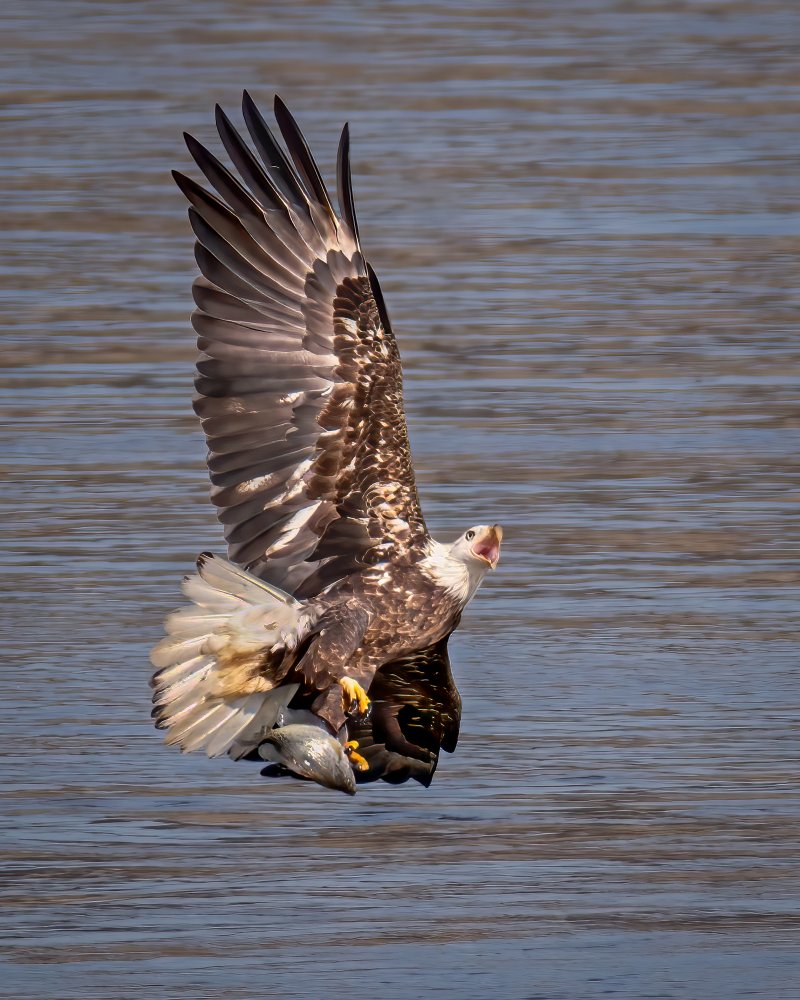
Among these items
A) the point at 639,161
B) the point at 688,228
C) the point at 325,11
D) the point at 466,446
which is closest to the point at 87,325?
the point at 466,446

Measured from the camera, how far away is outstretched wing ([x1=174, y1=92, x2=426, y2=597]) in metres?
6.18

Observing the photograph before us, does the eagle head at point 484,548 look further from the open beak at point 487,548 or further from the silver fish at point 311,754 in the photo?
the silver fish at point 311,754

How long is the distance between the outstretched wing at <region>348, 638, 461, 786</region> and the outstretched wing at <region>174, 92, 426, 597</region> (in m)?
0.28

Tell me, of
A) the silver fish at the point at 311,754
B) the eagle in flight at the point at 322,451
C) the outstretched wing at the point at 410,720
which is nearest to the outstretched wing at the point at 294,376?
the eagle in flight at the point at 322,451

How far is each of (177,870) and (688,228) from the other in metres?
6.12

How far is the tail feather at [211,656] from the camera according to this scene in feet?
18.8

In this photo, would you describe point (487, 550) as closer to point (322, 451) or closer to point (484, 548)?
point (484, 548)

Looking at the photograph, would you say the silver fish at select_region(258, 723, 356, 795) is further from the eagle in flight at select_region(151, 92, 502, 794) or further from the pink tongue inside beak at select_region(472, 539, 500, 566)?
the pink tongue inside beak at select_region(472, 539, 500, 566)

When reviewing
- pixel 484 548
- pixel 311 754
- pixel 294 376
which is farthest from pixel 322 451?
pixel 311 754

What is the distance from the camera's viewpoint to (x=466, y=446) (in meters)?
8.66

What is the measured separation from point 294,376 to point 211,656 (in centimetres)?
82

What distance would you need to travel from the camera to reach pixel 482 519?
7992 millimetres

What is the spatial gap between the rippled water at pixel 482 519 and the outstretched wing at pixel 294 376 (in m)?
0.63

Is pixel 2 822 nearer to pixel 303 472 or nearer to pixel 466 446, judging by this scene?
pixel 303 472
